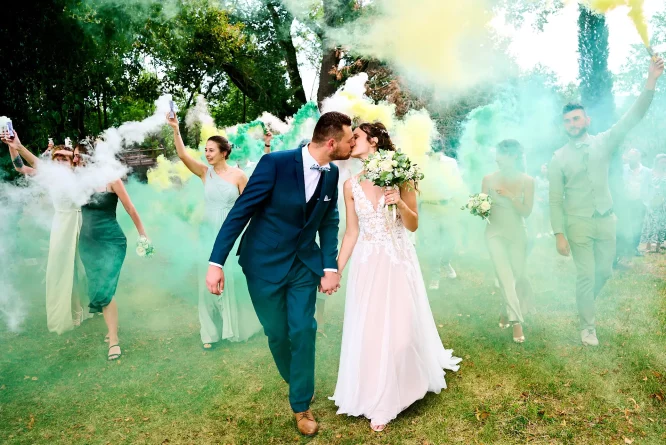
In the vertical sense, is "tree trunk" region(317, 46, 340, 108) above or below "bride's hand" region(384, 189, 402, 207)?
above

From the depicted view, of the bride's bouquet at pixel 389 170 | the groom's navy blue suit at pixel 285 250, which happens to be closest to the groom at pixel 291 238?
the groom's navy blue suit at pixel 285 250

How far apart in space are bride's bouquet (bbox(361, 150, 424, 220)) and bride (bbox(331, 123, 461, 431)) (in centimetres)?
13

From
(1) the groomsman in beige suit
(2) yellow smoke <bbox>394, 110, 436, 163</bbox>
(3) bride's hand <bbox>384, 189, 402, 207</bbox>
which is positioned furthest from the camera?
(2) yellow smoke <bbox>394, 110, 436, 163</bbox>

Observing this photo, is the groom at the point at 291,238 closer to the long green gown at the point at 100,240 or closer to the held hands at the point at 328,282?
the held hands at the point at 328,282

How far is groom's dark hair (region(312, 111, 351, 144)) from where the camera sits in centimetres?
367

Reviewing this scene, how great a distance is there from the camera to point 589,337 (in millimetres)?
5039

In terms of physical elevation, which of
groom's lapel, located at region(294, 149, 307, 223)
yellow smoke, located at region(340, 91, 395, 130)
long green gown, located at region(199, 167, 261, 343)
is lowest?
long green gown, located at region(199, 167, 261, 343)

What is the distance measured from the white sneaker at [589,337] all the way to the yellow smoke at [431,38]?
527 cm

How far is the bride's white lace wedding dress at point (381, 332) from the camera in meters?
3.77

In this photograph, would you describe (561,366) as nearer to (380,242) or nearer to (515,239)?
(515,239)

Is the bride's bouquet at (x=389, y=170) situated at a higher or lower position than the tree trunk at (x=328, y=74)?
lower

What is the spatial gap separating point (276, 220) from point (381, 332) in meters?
1.14

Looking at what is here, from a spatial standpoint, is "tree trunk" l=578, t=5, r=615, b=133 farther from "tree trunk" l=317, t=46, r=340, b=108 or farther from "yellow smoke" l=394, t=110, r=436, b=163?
"yellow smoke" l=394, t=110, r=436, b=163

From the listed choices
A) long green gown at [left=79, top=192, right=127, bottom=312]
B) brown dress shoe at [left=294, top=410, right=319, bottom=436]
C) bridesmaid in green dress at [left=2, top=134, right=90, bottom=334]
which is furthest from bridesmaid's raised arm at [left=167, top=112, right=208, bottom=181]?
brown dress shoe at [left=294, top=410, right=319, bottom=436]
